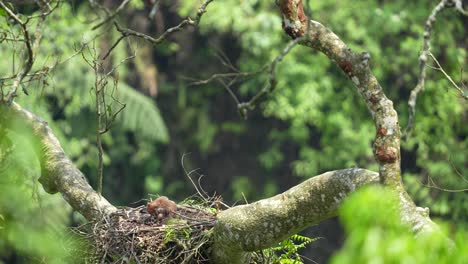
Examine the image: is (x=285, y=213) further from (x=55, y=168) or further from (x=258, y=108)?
(x=258, y=108)

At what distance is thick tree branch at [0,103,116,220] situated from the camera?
247 inches

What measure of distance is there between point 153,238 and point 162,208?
41cm

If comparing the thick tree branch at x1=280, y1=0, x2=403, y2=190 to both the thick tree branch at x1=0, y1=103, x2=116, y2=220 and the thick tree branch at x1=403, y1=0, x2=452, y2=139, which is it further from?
the thick tree branch at x1=0, y1=103, x2=116, y2=220

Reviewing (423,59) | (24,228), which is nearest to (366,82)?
(423,59)

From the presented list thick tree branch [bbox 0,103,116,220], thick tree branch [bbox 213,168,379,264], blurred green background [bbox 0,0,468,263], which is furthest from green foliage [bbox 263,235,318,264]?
blurred green background [bbox 0,0,468,263]

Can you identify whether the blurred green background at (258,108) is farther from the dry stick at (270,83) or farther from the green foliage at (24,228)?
the dry stick at (270,83)

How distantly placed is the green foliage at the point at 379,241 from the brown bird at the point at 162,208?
375cm

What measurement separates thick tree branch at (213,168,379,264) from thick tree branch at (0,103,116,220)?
0.96m

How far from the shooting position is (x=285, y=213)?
5.31 m

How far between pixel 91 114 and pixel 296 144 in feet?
13.6

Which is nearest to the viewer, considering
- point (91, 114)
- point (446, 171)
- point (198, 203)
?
point (198, 203)

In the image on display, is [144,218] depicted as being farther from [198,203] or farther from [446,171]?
[446,171]

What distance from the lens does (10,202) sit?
6.02 metres

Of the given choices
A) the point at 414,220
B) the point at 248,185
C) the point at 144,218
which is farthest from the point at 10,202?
the point at 248,185
